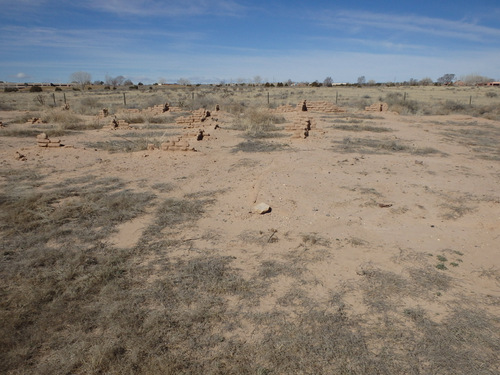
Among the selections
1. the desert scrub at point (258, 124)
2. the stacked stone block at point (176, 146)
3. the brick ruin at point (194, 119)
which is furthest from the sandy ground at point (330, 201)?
the brick ruin at point (194, 119)

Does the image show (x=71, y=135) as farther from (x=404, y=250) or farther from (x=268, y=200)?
(x=404, y=250)

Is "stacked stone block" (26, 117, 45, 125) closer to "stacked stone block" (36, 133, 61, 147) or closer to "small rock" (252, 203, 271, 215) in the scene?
"stacked stone block" (36, 133, 61, 147)

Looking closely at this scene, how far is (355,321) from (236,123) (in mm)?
15549

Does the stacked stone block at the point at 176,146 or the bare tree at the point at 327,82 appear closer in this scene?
the stacked stone block at the point at 176,146

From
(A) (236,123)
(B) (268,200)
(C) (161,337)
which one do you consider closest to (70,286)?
(C) (161,337)

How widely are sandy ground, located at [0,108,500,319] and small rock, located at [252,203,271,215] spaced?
0.14 meters

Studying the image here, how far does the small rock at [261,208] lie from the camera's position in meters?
6.14

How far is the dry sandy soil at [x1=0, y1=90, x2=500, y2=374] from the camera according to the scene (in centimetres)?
303

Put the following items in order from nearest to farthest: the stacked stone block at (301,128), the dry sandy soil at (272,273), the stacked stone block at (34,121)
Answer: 1. the dry sandy soil at (272,273)
2. the stacked stone block at (301,128)
3. the stacked stone block at (34,121)

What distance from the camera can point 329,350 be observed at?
3.05 meters

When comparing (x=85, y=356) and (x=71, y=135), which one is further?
(x=71, y=135)

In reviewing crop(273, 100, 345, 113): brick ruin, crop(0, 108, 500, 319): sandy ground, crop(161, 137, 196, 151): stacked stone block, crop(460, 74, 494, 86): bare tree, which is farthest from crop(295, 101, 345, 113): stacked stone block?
crop(460, 74, 494, 86): bare tree

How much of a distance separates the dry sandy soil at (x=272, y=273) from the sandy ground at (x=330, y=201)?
0.14 ft

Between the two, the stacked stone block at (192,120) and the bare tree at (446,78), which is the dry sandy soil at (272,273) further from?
the bare tree at (446,78)
